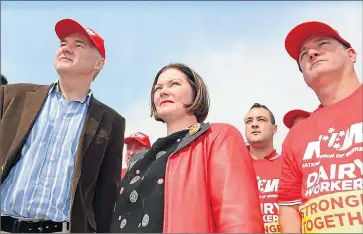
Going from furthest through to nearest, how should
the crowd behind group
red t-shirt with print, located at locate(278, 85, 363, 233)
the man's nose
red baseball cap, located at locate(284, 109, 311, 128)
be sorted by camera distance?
red baseball cap, located at locate(284, 109, 311, 128)
the man's nose
the crowd behind group
red t-shirt with print, located at locate(278, 85, 363, 233)

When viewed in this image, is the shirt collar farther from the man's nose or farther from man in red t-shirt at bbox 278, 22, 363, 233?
the man's nose

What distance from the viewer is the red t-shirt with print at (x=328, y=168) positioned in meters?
2.42

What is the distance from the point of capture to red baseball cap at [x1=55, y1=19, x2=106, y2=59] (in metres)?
3.56

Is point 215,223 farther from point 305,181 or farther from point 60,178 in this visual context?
point 60,178

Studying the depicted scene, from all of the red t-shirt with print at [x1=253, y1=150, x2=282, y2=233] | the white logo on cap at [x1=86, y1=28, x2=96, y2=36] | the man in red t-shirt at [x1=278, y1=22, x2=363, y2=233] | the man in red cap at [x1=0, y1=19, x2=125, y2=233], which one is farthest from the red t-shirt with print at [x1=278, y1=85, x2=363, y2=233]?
the red t-shirt with print at [x1=253, y1=150, x2=282, y2=233]

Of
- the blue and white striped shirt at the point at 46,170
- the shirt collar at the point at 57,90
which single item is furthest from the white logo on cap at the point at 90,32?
the blue and white striped shirt at the point at 46,170

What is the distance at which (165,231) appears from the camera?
2.61 m

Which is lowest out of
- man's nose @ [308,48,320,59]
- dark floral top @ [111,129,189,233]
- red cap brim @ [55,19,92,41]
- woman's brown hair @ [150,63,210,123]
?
dark floral top @ [111,129,189,233]

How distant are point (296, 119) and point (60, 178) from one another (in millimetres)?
3772

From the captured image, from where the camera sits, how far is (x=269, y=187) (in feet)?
16.7

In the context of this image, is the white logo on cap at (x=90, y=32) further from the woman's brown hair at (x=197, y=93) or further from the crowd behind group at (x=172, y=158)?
the woman's brown hair at (x=197, y=93)

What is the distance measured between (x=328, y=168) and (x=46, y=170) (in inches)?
71.9

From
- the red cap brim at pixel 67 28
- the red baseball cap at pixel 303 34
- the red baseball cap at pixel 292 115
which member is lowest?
the red baseball cap at pixel 303 34

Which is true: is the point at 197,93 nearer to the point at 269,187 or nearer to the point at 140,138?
the point at 269,187
